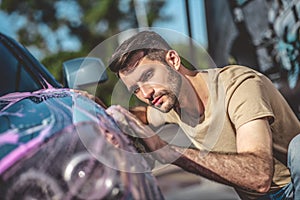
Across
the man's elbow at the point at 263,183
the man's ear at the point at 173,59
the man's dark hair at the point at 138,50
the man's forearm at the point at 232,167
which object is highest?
the man's dark hair at the point at 138,50

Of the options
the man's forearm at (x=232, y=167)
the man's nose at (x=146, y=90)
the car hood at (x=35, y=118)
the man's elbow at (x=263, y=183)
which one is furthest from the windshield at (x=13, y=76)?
the man's elbow at (x=263, y=183)

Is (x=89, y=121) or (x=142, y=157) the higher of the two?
(x=89, y=121)

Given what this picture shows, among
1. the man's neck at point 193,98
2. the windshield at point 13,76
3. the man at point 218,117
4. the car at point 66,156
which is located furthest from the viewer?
the windshield at point 13,76

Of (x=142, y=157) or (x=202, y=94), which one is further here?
(x=202, y=94)

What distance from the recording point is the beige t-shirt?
1817 millimetres

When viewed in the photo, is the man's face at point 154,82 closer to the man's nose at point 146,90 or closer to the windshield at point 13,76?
the man's nose at point 146,90

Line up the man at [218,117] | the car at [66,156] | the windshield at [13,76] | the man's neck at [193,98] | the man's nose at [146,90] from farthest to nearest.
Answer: the windshield at [13,76], the man's neck at [193,98], the man's nose at [146,90], the man at [218,117], the car at [66,156]

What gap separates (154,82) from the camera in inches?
69.9

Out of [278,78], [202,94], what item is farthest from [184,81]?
[278,78]

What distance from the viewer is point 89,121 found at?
1.44 metres

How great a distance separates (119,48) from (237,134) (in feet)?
1.57

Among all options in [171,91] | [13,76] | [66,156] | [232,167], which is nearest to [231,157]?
[232,167]

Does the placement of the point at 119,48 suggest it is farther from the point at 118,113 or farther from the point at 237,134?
the point at 237,134

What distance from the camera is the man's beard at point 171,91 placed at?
1.82 metres
